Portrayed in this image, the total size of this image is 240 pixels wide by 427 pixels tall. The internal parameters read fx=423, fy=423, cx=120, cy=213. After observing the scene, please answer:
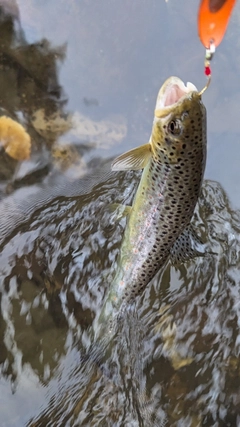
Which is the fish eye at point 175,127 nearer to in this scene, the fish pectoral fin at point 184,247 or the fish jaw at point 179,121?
the fish jaw at point 179,121

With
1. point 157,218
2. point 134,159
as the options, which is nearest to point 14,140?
point 134,159

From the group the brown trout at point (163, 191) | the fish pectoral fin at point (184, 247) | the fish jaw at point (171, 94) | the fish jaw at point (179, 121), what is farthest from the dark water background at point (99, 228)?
the fish jaw at point (171, 94)

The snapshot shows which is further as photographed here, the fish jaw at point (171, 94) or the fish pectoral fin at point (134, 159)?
the fish pectoral fin at point (134, 159)

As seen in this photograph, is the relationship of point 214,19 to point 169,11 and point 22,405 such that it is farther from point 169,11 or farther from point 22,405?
point 22,405

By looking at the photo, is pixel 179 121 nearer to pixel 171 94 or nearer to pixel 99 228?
pixel 171 94

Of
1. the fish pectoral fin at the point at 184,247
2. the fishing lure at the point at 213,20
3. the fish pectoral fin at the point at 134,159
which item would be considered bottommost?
the fish pectoral fin at the point at 184,247

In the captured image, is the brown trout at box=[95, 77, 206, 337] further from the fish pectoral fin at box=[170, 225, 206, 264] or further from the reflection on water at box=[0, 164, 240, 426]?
the reflection on water at box=[0, 164, 240, 426]

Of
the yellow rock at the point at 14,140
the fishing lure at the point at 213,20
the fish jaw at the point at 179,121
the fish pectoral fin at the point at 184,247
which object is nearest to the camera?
the fishing lure at the point at 213,20
